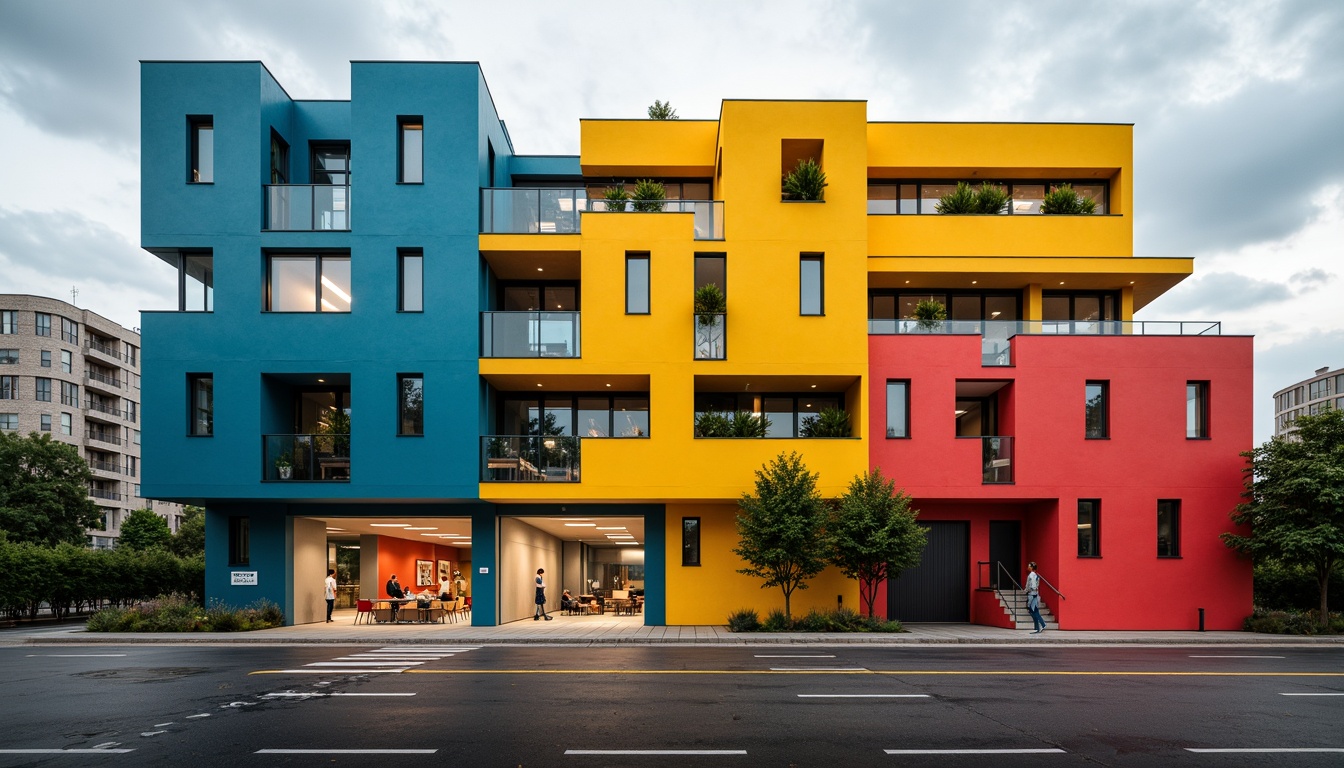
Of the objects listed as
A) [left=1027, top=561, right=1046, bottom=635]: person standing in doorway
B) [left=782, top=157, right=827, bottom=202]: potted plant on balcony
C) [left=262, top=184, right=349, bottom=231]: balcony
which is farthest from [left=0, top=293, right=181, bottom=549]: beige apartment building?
[left=1027, top=561, right=1046, bottom=635]: person standing in doorway

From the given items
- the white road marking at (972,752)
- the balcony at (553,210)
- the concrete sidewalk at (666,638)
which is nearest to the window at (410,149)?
the balcony at (553,210)

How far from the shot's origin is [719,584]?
75.5ft

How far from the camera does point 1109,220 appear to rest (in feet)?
81.1

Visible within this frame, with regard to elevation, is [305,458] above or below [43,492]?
above

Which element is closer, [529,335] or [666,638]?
[666,638]

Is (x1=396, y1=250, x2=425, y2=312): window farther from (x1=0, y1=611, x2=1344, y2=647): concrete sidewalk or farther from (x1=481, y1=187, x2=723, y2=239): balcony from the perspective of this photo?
(x1=0, y1=611, x2=1344, y2=647): concrete sidewalk

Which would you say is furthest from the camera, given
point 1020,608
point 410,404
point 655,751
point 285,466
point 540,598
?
point 540,598

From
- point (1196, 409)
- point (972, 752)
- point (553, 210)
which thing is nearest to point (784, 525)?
point (553, 210)

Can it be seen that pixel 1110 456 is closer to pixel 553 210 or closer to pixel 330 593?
pixel 553 210

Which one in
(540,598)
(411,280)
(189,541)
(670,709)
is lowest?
(189,541)

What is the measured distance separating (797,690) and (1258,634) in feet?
54.9

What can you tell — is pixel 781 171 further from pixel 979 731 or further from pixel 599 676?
pixel 979 731

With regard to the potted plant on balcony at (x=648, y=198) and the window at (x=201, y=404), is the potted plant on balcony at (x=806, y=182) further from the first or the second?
the window at (x=201, y=404)

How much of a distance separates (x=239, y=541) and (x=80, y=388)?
200 ft
